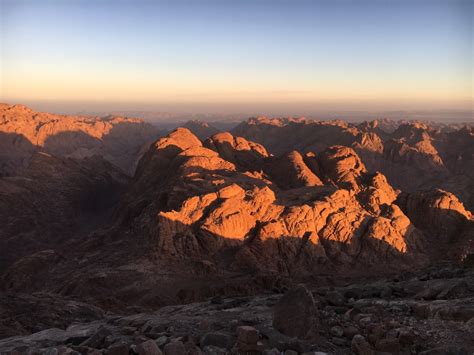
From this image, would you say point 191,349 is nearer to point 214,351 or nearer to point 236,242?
point 214,351

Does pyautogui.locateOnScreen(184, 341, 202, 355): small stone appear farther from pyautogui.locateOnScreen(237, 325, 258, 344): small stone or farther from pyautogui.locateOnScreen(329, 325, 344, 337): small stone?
pyautogui.locateOnScreen(329, 325, 344, 337): small stone

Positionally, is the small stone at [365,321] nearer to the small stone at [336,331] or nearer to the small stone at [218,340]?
the small stone at [336,331]

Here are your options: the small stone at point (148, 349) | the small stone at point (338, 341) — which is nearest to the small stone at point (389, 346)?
the small stone at point (338, 341)

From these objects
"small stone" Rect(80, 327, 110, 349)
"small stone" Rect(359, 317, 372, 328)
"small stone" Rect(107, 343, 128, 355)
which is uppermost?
"small stone" Rect(107, 343, 128, 355)

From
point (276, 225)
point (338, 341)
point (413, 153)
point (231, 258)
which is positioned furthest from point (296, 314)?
point (413, 153)

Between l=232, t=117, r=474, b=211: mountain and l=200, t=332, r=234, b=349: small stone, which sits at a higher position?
l=200, t=332, r=234, b=349: small stone

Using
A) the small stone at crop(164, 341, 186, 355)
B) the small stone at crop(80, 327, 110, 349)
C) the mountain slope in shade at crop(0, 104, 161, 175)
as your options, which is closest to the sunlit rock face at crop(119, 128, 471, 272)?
the small stone at crop(80, 327, 110, 349)
